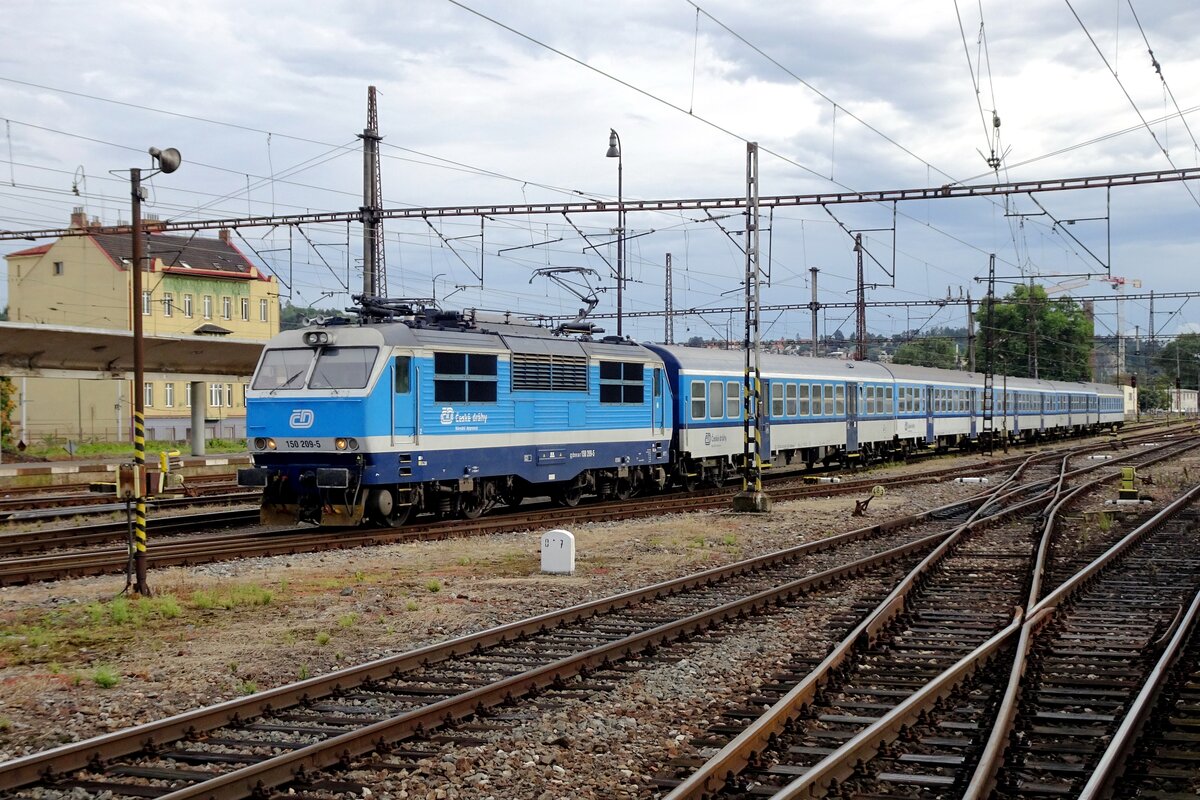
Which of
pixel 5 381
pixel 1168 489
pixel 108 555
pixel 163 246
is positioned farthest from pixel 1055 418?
pixel 108 555

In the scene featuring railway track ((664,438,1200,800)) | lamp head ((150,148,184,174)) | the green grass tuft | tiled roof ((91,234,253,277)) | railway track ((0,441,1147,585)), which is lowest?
railway track ((664,438,1200,800))

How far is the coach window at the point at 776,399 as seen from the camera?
31703 millimetres

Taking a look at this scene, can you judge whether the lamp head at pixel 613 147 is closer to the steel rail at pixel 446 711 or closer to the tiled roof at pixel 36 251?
the steel rail at pixel 446 711

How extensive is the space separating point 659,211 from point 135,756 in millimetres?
22404

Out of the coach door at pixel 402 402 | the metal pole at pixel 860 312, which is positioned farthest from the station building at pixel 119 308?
the coach door at pixel 402 402

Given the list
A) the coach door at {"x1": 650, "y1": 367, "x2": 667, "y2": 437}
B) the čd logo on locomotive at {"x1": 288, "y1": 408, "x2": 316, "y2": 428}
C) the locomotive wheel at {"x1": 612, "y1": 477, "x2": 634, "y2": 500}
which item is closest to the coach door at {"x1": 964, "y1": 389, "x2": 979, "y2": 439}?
the coach door at {"x1": 650, "y1": 367, "x2": 667, "y2": 437}

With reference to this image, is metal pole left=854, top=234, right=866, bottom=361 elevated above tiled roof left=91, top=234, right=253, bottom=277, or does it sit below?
below

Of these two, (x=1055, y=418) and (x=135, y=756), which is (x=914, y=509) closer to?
(x=135, y=756)

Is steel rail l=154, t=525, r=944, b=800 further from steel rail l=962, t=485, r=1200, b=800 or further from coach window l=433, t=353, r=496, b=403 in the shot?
coach window l=433, t=353, r=496, b=403

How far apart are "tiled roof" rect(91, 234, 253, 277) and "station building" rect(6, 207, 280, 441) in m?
0.08

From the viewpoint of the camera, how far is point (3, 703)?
870cm

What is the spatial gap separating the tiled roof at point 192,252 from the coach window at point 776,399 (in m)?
35.6

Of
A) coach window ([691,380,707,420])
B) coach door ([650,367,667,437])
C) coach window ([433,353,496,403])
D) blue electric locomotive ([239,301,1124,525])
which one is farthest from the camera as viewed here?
coach window ([691,380,707,420])

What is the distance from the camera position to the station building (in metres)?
60.1
